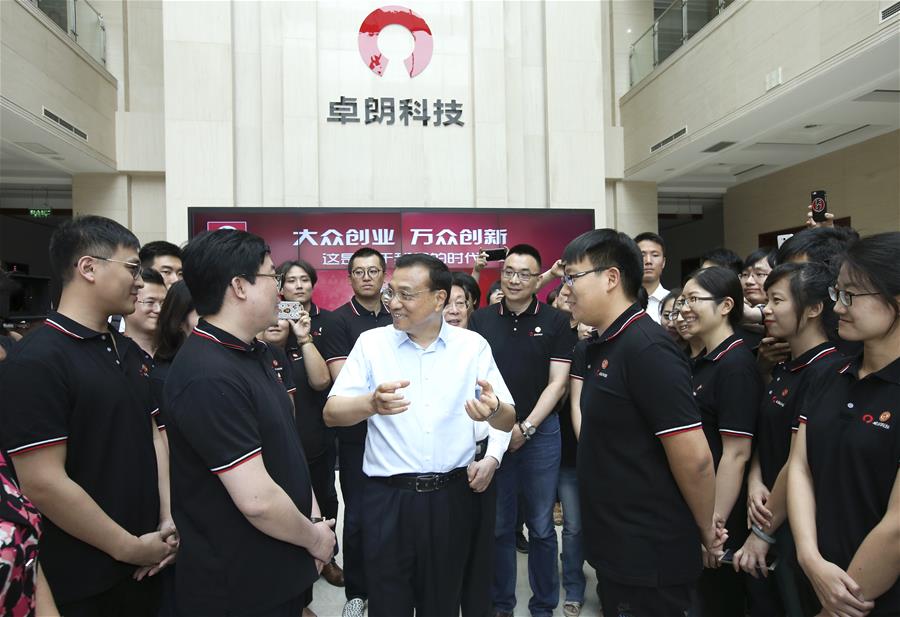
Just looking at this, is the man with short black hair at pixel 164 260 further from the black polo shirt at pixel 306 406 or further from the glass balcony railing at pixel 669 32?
the glass balcony railing at pixel 669 32

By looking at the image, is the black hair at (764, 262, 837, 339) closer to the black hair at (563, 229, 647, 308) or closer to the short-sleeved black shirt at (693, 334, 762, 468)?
the short-sleeved black shirt at (693, 334, 762, 468)

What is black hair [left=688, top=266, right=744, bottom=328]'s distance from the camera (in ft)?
7.94

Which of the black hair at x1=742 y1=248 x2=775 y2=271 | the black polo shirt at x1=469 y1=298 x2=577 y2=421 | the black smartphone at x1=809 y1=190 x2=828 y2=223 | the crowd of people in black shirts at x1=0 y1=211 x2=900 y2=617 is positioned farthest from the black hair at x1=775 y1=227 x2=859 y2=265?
the black polo shirt at x1=469 y1=298 x2=577 y2=421

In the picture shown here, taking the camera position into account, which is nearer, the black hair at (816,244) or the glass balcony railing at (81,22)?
the black hair at (816,244)

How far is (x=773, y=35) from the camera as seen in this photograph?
6.21m

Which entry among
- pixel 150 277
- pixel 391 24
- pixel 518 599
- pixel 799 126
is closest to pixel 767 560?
pixel 518 599

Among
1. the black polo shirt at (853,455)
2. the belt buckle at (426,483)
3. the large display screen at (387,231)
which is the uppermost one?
the large display screen at (387,231)

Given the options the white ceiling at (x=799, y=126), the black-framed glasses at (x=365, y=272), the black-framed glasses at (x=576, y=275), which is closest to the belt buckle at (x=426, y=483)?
the black-framed glasses at (x=576, y=275)

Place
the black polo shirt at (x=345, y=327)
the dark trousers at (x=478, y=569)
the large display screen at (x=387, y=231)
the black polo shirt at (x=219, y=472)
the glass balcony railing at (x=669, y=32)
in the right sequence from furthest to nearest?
the glass balcony railing at (x=669, y=32) < the large display screen at (x=387, y=231) < the black polo shirt at (x=345, y=327) < the dark trousers at (x=478, y=569) < the black polo shirt at (x=219, y=472)

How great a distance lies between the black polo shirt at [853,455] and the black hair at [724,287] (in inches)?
30.9

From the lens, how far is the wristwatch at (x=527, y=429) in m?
2.79

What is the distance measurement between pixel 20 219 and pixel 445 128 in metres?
10.3

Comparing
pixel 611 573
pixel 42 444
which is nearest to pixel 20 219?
pixel 42 444

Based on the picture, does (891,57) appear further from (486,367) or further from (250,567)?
(250,567)
